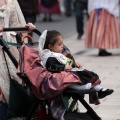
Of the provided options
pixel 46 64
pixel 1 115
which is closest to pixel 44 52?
pixel 46 64

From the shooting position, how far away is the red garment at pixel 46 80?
229 inches

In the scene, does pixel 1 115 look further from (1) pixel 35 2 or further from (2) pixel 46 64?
(1) pixel 35 2

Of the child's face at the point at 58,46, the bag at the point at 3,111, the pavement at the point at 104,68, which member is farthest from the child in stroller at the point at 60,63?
the pavement at the point at 104,68

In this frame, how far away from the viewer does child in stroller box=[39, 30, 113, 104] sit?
594cm

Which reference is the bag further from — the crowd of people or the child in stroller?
the child in stroller

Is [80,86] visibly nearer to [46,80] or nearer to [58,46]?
[46,80]

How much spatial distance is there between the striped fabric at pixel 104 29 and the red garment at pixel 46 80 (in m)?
7.23

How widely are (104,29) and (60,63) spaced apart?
7267 mm

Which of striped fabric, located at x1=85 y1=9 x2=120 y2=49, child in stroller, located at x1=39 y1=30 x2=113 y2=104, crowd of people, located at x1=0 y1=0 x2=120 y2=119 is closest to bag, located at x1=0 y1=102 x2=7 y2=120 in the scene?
crowd of people, located at x1=0 y1=0 x2=120 y2=119

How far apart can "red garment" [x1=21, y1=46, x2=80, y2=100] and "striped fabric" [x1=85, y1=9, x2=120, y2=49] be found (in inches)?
285

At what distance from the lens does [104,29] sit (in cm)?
A: 1325

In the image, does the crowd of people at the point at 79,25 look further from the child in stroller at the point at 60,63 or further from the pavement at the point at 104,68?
the pavement at the point at 104,68

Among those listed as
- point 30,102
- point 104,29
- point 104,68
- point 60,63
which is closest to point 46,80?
point 60,63

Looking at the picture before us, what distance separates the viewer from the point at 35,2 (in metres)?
10.5
